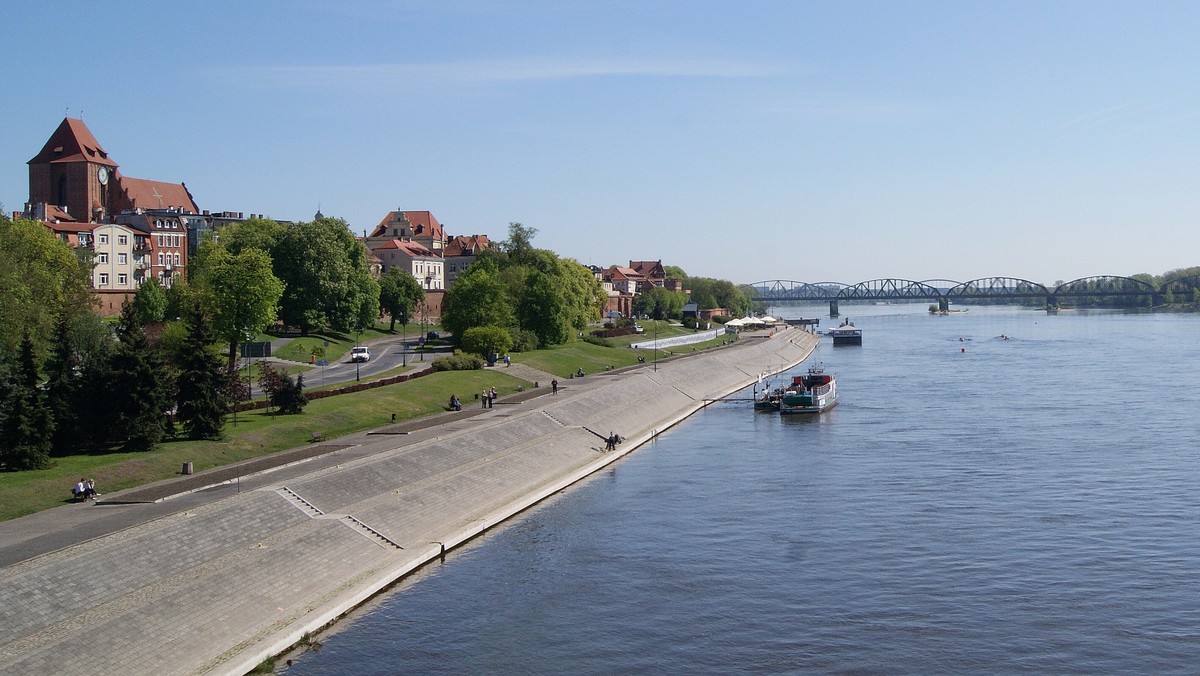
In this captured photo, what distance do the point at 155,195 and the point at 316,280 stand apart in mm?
40600

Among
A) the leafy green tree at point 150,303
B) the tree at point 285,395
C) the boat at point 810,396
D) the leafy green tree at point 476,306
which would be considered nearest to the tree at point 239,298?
the tree at point 285,395

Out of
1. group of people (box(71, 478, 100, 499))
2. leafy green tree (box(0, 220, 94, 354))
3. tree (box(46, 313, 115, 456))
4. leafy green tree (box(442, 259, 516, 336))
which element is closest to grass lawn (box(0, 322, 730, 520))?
group of people (box(71, 478, 100, 499))

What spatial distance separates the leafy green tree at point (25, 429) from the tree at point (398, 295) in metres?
72.2

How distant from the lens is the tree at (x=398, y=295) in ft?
381

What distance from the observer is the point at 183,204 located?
433ft

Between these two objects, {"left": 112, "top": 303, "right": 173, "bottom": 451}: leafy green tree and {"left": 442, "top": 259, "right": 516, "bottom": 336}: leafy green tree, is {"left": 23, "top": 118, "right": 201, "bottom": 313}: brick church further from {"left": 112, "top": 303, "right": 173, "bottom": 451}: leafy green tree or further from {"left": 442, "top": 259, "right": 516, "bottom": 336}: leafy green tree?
{"left": 112, "top": 303, "right": 173, "bottom": 451}: leafy green tree

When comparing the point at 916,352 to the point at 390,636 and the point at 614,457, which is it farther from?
the point at 390,636

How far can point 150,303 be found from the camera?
295 ft

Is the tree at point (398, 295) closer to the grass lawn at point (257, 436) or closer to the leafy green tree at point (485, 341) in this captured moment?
the leafy green tree at point (485, 341)

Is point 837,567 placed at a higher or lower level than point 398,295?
lower

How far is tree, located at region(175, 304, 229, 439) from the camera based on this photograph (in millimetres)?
→ 46438

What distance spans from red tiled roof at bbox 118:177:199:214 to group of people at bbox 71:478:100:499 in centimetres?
9077

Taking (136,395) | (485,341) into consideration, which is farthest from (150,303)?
(136,395)

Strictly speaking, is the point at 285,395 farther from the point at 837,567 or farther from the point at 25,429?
the point at 837,567
